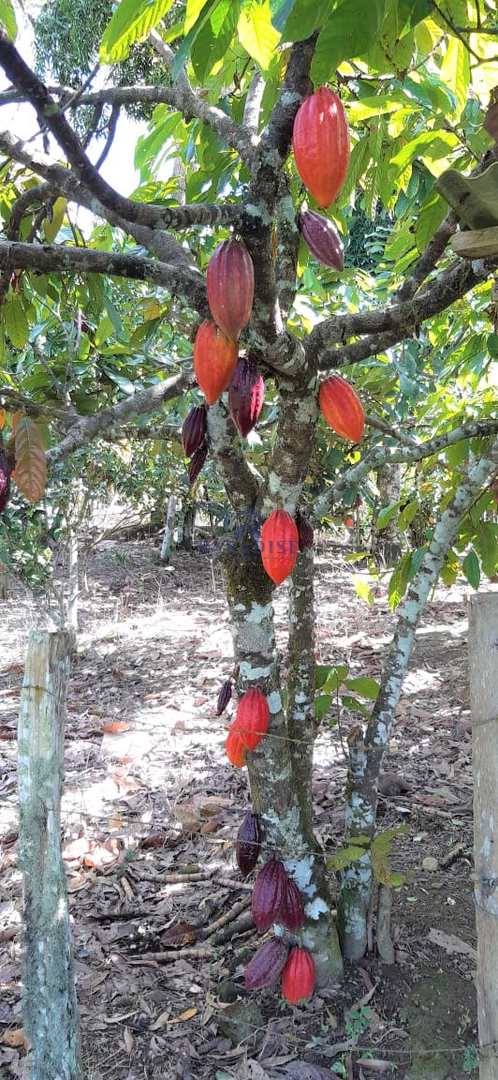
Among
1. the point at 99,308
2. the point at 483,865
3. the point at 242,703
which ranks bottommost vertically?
the point at 483,865

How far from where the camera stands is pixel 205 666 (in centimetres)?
484

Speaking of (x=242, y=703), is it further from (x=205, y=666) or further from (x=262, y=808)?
(x=205, y=666)

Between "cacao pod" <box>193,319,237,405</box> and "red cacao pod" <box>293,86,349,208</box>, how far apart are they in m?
0.23

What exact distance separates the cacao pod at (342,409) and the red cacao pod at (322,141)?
0.45m

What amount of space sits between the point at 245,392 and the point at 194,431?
11.9 inches

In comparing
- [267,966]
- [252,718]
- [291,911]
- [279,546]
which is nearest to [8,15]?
[279,546]

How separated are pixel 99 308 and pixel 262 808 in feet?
4.16

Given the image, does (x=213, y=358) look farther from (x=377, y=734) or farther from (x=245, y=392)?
(x=377, y=734)

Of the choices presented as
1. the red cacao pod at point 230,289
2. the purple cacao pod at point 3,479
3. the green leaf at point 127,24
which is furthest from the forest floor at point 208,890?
the green leaf at point 127,24

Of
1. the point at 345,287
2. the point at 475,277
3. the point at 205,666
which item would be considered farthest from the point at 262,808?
the point at 205,666

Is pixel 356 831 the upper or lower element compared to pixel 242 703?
lower

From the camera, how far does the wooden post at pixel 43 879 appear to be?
1.28 metres

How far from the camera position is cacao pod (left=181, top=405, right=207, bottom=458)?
1.51 m

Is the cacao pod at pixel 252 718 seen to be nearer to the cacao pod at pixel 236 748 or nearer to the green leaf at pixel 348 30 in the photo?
the cacao pod at pixel 236 748
